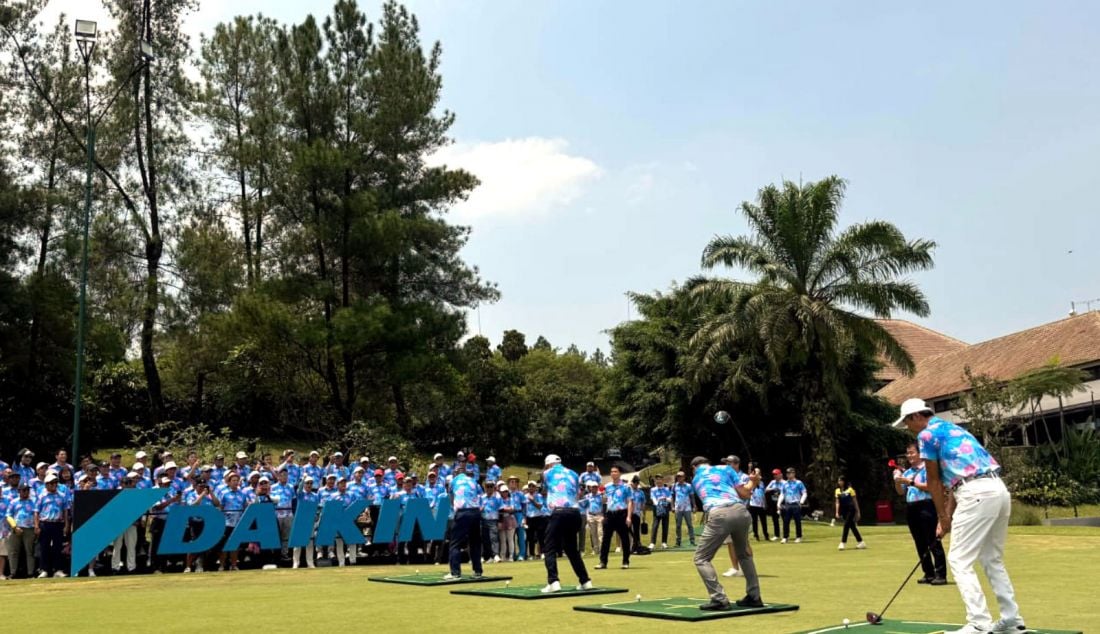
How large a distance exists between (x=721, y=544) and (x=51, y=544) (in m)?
13.7

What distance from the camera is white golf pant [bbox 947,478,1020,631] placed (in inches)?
321

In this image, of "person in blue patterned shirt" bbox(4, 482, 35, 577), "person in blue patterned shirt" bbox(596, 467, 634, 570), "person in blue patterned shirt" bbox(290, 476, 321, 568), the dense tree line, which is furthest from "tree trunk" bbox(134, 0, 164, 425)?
"person in blue patterned shirt" bbox(596, 467, 634, 570)

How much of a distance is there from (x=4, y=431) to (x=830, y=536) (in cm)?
2706

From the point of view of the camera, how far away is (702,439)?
46.6m

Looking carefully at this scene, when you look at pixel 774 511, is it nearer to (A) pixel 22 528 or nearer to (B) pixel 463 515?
(B) pixel 463 515

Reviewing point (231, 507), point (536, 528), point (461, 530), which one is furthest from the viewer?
point (536, 528)

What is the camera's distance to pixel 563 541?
13969 millimetres

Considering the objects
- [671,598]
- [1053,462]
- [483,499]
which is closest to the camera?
[671,598]

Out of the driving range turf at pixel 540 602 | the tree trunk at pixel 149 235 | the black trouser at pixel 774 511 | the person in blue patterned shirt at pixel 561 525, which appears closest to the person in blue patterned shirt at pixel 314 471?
the driving range turf at pixel 540 602

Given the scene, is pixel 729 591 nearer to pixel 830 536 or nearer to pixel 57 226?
pixel 830 536

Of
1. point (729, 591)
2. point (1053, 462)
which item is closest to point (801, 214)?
point (1053, 462)

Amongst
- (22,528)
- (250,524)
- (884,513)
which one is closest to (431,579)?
(250,524)

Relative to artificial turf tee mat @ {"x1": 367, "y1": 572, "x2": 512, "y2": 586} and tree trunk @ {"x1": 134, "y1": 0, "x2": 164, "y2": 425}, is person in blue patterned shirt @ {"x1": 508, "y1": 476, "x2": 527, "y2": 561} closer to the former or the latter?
artificial turf tee mat @ {"x1": 367, "y1": 572, "x2": 512, "y2": 586}

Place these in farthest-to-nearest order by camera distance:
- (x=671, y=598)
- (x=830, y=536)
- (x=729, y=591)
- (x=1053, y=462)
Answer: (x=1053, y=462), (x=830, y=536), (x=729, y=591), (x=671, y=598)
